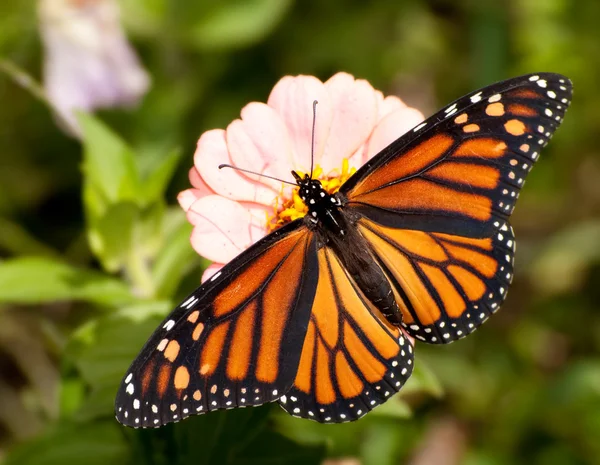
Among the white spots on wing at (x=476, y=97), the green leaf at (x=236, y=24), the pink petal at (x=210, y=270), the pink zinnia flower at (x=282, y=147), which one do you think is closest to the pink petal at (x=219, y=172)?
the pink zinnia flower at (x=282, y=147)

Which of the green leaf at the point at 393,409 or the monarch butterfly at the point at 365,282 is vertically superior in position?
the monarch butterfly at the point at 365,282

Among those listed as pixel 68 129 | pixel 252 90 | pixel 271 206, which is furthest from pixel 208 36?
pixel 271 206

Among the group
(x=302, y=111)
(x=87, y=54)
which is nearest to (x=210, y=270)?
(x=302, y=111)

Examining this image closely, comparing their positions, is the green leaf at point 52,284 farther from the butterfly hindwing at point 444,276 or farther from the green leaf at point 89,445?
the butterfly hindwing at point 444,276

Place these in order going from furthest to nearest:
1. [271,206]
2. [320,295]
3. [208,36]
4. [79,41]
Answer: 1. [208,36]
2. [79,41]
3. [271,206]
4. [320,295]

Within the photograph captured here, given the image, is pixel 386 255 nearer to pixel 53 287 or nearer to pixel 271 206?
pixel 271 206

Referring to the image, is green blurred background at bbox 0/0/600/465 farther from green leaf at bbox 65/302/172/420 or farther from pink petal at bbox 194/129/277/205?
pink petal at bbox 194/129/277/205

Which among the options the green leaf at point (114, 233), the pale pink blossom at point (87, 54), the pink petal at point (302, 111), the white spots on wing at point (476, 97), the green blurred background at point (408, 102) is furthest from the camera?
the pale pink blossom at point (87, 54)
